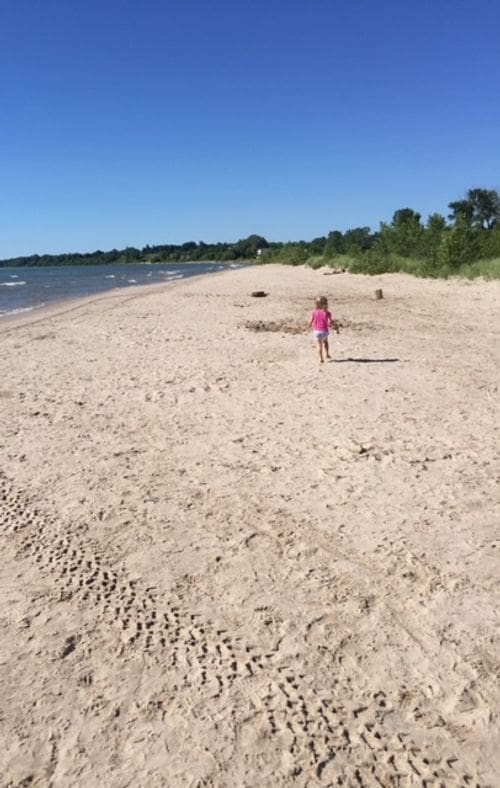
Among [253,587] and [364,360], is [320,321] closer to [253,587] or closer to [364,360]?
[364,360]

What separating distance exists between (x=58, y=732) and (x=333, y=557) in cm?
211

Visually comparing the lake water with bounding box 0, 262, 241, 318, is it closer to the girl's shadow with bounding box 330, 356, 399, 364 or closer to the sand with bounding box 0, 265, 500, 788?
the girl's shadow with bounding box 330, 356, 399, 364

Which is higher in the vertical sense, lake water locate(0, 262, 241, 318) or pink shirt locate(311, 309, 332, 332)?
pink shirt locate(311, 309, 332, 332)

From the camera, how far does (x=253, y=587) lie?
3783mm

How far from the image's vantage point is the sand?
2.60 metres

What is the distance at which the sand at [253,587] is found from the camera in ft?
8.53

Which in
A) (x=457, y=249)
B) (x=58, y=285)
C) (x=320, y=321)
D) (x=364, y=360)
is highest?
(x=320, y=321)

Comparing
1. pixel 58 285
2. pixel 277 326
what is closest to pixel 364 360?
pixel 277 326

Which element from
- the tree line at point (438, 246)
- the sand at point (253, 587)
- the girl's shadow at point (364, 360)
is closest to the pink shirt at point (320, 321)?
the girl's shadow at point (364, 360)

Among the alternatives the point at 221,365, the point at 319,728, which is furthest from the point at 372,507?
the point at 221,365

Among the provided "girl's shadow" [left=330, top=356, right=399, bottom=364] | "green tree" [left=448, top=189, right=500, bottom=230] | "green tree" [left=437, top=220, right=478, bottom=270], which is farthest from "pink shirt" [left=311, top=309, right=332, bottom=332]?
"green tree" [left=448, top=189, right=500, bottom=230]

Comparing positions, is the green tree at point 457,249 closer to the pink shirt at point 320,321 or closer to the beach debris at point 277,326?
the beach debris at point 277,326

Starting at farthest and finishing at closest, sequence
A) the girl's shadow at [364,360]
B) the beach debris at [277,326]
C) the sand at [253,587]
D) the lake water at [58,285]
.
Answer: the lake water at [58,285], the beach debris at [277,326], the girl's shadow at [364,360], the sand at [253,587]

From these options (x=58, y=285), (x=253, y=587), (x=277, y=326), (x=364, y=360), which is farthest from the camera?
(x=58, y=285)
